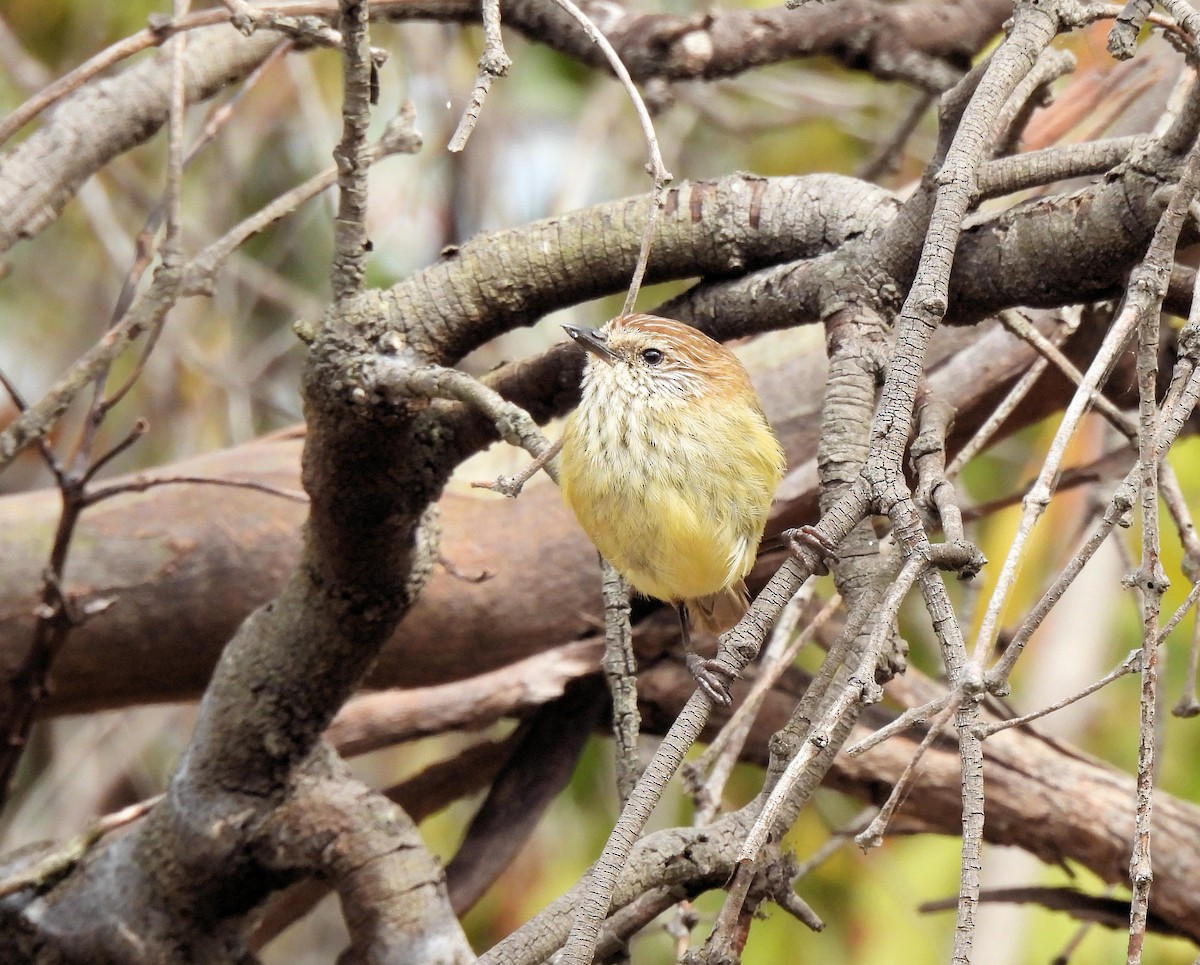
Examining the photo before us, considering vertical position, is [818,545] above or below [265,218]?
below

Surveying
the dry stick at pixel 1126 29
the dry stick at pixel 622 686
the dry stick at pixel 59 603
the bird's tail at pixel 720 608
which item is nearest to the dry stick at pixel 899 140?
the bird's tail at pixel 720 608

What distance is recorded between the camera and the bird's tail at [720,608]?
3.13m

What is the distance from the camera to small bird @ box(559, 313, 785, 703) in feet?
8.32

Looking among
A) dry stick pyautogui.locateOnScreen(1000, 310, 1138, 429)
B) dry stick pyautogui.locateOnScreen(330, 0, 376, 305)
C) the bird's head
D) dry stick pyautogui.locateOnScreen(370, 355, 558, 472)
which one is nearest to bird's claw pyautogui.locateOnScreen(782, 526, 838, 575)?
dry stick pyautogui.locateOnScreen(370, 355, 558, 472)

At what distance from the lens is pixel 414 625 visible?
11.8ft

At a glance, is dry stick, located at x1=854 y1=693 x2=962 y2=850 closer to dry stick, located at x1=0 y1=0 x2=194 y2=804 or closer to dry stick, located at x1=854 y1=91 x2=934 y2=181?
dry stick, located at x1=0 y1=0 x2=194 y2=804

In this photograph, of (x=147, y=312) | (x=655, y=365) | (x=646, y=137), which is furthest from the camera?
(x=655, y=365)

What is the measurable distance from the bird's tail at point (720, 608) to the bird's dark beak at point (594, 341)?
660 millimetres

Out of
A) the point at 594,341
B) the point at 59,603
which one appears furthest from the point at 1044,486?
the point at 59,603

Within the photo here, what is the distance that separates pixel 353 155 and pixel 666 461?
2.97 feet

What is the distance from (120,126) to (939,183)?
91.9 inches

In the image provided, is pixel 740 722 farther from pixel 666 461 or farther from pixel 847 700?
pixel 847 700

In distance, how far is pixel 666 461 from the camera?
2.59 m

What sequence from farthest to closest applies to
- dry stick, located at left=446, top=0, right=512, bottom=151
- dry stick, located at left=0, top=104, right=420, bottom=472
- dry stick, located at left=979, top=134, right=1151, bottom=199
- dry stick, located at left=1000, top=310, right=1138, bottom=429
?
dry stick, located at left=0, top=104, right=420, bottom=472 → dry stick, located at left=1000, top=310, right=1138, bottom=429 → dry stick, located at left=979, top=134, right=1151, bottom=199 → dry stick, located at left=446, top=0, right=512, bottom=151
